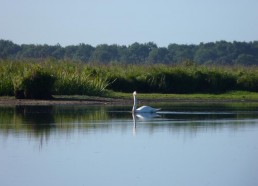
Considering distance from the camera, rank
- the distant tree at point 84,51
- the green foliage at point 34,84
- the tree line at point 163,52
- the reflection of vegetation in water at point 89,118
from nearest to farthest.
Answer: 1. the reflection of vegetation in water at point 89,118
2. the green foliage at point 34,84
3. the tree line at point 163,52
4. the distant tree at point 84,51

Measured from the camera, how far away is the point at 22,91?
42906 mm

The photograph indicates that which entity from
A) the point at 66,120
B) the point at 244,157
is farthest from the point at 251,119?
the point at 244,157

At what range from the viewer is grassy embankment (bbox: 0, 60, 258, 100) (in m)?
44.6

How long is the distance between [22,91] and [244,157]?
77.2 feet

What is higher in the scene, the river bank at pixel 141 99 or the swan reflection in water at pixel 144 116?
the river bank at pixel 141 99

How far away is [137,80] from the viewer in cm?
5222

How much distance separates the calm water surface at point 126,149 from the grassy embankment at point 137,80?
32.2ft

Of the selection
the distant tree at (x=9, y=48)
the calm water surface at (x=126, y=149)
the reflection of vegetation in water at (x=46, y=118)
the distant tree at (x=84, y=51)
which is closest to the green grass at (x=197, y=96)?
the reflection of vegetation in water at (x=46, y=118)

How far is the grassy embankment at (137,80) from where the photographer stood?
44.6m

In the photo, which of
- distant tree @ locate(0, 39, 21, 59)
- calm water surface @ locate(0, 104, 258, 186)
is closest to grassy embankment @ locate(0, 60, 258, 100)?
calm water surface @ locate(0, 104, 258, 186)

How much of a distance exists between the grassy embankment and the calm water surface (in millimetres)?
9804

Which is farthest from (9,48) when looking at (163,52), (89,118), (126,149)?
(126,149)

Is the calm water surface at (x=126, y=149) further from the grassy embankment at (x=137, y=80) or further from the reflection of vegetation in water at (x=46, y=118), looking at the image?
the grassy embankment at (x=137, y=80)

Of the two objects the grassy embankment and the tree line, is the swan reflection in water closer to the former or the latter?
the grassy embankment
